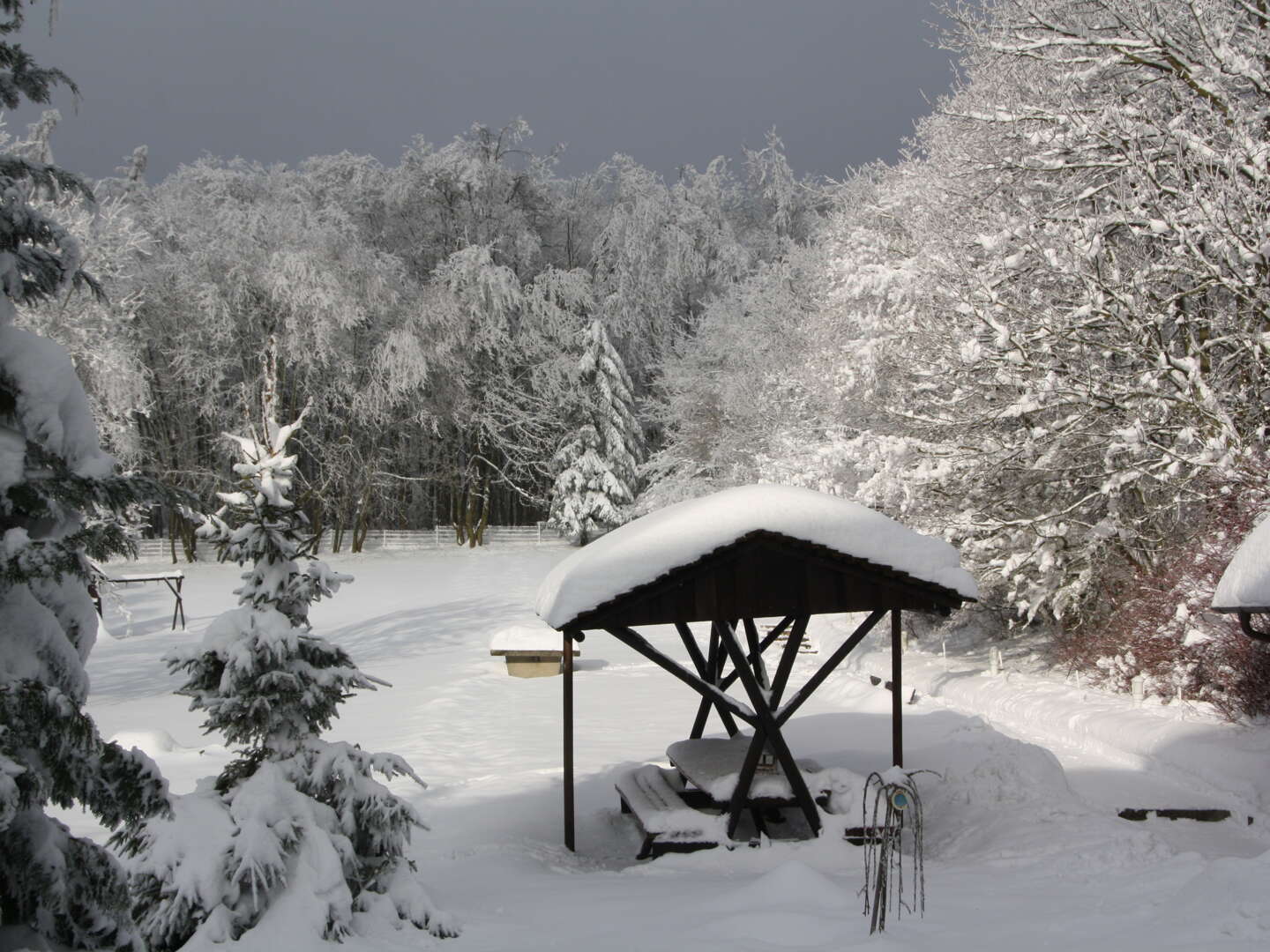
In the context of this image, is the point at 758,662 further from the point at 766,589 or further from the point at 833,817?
the point at 833,817

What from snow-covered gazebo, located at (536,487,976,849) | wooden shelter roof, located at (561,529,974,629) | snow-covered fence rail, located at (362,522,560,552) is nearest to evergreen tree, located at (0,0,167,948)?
snow-covered gazebo, located at (536,487,976,849)

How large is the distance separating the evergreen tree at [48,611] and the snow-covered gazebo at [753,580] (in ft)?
13.5

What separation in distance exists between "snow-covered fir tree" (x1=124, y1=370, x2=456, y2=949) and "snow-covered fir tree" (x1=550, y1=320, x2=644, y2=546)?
31.0 meters

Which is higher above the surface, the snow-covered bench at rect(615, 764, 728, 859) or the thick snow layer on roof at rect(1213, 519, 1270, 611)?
the thick snow layer on roof at rect(1213, 519, 1270, 611)

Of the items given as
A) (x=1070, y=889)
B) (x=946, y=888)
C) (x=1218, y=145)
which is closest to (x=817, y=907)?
(x=946, y=888)

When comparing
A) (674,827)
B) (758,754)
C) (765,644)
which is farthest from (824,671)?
(674,827)

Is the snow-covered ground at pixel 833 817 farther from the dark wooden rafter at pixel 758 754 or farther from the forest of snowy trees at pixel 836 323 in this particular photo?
the forest of snowy trees at pixel 836 323

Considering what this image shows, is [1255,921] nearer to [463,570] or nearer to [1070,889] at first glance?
[1070,889]

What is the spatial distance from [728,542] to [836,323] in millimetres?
13524

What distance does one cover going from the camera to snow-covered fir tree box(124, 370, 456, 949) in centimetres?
529

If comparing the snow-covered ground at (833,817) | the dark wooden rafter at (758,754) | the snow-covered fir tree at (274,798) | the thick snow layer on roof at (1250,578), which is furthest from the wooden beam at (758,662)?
the snow-covered fir tree at (274,798)

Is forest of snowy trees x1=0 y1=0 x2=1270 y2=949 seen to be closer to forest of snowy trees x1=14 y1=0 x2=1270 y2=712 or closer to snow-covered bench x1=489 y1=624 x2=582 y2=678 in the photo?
forest of snowy trees x1=14 y1=0 x2=1270 y2=712

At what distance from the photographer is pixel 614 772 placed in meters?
11.4

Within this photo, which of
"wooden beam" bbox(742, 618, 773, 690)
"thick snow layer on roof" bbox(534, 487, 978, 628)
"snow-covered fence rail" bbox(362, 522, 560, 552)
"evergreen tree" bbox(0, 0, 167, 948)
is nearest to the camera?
"evergreen tree" bbox(0, 0, 167, 948)
